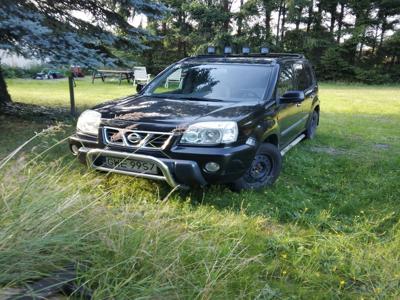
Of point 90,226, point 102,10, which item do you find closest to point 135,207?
point 90,226

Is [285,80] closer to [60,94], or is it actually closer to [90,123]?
[90,123]

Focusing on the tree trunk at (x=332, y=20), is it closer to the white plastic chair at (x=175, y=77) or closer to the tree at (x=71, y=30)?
→ the tree at (x=71, y=30)

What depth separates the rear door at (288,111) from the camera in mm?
5036

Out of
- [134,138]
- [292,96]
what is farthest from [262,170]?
[134,138]

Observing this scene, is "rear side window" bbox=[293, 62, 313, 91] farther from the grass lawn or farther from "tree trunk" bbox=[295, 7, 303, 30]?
"tree trunk" bbox=[295, 7, 303, 30]

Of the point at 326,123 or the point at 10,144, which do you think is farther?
the point at 326,123

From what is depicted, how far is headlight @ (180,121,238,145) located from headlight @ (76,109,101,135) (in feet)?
3.39

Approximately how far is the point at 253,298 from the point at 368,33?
102 feet

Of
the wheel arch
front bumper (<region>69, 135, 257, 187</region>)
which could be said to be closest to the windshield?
the wheel arch

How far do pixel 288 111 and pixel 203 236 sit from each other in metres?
2.82

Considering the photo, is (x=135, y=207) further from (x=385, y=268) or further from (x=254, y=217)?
(x=385, y=268)

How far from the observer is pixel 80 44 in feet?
21.6

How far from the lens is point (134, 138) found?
12.4ft

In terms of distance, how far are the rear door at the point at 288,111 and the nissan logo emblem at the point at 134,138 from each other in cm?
196
